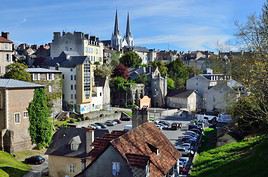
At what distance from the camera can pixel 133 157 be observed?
23.7 metres

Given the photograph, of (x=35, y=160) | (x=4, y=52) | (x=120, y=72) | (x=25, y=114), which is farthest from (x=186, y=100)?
(x=35, y=160)

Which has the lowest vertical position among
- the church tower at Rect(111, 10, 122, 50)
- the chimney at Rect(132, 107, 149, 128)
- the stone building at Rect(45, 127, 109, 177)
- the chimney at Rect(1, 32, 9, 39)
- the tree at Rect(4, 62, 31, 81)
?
the stone building at Rect(45, 127, 109, 177)

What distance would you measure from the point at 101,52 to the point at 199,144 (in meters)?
60.7

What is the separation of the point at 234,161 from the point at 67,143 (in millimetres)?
14173

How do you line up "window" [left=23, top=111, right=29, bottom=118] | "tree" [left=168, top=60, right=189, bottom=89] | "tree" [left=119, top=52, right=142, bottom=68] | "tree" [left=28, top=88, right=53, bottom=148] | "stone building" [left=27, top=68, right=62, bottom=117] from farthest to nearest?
"tree" [left=168, top=60, right=189, bottom=89]
"tree" [left=119, top=52, right=142, bottom=68]
"stone building" [left=27, top=68, right=62, bottom=117]
"tree" [left=28, top=88, right=53, bottom=148]
"window" [left=23, top=111, right=29, bottom=118]

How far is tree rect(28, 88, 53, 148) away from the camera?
44688 mm

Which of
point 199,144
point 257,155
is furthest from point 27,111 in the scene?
point 257,155

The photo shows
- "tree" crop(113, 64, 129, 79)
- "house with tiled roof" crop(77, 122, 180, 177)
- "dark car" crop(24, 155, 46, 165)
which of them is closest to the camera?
"house with tiled roof" crop(77, 122, 180, 177)

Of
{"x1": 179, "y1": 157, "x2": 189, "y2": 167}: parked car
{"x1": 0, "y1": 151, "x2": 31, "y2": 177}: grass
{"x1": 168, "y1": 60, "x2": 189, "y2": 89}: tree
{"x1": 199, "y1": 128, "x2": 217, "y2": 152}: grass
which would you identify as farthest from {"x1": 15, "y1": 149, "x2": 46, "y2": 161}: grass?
{"x1": 168, "y1": 60, "x2": 189, "y2": 89}: tree

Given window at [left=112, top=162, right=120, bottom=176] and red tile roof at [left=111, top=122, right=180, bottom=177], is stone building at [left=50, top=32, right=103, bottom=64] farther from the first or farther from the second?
window at [left=112, top=162, right=120, bottom=176]

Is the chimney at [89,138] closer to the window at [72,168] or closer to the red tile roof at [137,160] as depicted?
the window at [72,168]

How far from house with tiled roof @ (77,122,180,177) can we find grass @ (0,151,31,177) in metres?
8.77

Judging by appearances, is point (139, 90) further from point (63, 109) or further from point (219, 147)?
point (219, 147)

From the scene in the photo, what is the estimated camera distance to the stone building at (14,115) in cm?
4159
